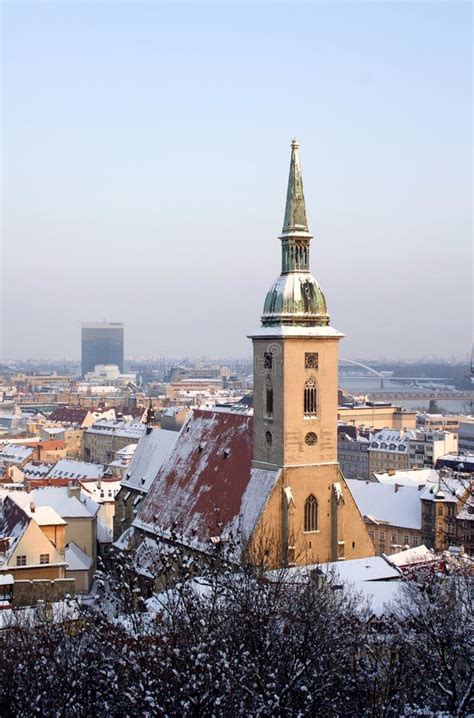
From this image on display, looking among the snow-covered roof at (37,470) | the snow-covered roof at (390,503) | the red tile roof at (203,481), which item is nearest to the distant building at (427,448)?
the snow-covered roof at (390,503)

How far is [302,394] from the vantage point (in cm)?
5425

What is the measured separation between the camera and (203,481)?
60156mm

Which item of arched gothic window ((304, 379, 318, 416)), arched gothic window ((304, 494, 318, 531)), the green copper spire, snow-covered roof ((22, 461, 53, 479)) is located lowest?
snow-covered roof ((22, 461, 53, 479))

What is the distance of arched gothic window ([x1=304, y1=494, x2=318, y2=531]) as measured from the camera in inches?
2111

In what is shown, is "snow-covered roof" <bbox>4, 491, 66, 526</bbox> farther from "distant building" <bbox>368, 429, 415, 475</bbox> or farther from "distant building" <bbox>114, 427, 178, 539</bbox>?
"distant building" <bbox>368, 429, 415, 475</bbox>

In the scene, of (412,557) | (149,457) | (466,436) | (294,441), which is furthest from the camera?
(466,436)

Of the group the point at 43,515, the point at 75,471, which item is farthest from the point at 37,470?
the point at 43,515

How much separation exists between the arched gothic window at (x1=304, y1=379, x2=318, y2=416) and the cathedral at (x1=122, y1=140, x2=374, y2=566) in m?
0.06

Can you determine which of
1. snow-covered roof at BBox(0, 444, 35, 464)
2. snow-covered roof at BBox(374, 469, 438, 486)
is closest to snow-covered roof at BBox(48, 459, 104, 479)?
snow-covered roof at BBox(0, 444, 35, 464)

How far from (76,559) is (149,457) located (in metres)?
9.72

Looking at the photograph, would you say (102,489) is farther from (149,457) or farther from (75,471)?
(149,457)

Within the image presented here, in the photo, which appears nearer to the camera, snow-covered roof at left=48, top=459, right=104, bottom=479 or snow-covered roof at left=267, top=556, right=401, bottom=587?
snow-covered roof at left=267, top=556, right=401, bottom=587

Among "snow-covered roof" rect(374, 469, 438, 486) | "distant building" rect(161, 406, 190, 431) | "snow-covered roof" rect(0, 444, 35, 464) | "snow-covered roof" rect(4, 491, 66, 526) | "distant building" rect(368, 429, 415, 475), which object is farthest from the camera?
"distant building" rect(161, 406, 190, 431)

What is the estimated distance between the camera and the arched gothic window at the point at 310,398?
54.4 metres
